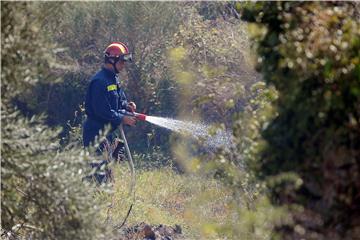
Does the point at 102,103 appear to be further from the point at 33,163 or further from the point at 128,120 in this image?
the point at 33,163

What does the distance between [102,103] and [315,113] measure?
666 centimetres

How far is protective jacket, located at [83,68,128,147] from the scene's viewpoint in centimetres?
1116

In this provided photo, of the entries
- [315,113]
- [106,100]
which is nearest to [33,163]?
[315,113]

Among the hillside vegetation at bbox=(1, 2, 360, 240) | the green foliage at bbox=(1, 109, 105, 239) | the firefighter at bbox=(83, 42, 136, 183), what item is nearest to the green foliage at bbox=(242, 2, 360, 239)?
the hillside vegetation at bbox=(1, 2, 360, 240)

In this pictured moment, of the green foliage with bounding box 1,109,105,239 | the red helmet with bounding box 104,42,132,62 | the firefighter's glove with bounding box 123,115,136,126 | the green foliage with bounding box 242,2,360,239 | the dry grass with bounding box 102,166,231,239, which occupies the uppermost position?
the green foliage with bounding box 242,2,360,239

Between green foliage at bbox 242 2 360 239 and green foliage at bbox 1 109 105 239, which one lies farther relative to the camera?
green foliage at bbox 1 109 105 239

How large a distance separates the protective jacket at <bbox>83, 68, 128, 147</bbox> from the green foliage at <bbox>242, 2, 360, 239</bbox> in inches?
244

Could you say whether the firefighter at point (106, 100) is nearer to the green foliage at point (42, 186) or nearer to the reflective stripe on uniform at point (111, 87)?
the reflective stripe on uniform at point (111, 87)

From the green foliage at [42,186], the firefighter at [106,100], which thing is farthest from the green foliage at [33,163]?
the firefighter at [106,100]

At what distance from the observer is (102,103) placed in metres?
11.2

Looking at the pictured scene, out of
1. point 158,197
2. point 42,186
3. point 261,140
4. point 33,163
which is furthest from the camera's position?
point 158,197

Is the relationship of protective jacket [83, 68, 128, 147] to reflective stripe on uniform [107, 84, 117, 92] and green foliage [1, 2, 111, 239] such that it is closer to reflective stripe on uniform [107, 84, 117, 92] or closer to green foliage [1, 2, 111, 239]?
reflective stripe on uniform [107, 84, 117, 92]

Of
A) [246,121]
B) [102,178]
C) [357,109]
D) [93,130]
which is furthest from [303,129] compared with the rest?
[93,130]

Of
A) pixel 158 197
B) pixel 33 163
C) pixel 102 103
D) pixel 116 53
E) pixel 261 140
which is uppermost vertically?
pixel 261 140
